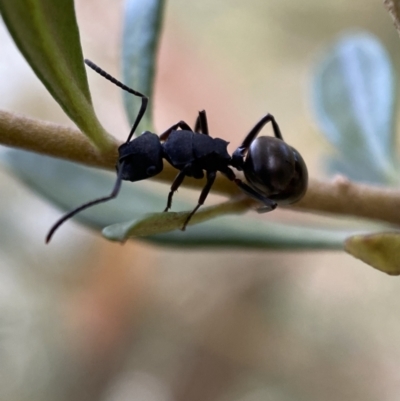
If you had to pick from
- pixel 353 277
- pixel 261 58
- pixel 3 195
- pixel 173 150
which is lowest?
pixel 353 277

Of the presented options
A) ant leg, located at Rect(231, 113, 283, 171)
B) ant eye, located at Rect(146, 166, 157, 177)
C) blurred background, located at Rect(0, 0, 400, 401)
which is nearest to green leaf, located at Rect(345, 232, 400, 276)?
ant eye, located at Rect(146, 166, 157, 177)

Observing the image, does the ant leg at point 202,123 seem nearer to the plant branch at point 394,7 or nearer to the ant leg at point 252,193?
the ant leg at point 252,193

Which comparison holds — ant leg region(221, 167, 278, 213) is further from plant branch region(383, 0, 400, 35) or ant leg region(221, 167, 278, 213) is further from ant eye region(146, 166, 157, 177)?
plant branch region(383, 0, 400, 35)

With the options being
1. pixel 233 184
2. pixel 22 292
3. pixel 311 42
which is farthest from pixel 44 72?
pixel 311 42

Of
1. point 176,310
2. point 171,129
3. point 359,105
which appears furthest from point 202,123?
point 176,310

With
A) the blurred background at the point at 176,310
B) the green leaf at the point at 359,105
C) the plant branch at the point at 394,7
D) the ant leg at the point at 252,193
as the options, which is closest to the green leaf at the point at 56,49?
the ant leg at the point at 252,193

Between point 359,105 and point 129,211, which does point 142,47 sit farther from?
point 359,105

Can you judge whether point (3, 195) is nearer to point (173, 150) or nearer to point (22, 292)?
point (22, 292)
